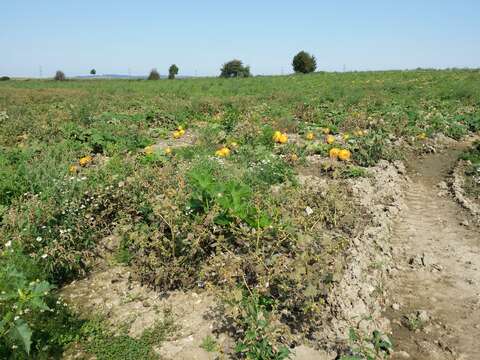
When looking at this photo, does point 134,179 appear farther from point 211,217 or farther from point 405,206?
point 405,206

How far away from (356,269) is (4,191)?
186 inches

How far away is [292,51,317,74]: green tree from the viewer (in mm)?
52906

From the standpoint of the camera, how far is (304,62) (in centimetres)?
5300

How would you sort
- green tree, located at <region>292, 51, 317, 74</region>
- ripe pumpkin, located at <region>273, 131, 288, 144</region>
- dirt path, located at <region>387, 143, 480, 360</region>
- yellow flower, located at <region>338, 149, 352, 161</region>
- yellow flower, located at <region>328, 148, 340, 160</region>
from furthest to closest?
green tree, located at <region>292, 51, 317, 74</region> < ripe pumpkin, located at <region>273, 131, 288, 144</region> < yellow flower, located at <region>328, 148, 340, 160</region> < yellow flower, located at <region>338, 149, 352, 161</region> < dirt path, located at <region>387, 143, 480, 360</region>

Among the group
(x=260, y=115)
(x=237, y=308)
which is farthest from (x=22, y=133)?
(x=237, y=308)

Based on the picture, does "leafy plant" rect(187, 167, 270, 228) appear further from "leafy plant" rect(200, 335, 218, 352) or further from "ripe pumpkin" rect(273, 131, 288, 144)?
"ripe pumpkin" rect(273, 131, 288, 144)

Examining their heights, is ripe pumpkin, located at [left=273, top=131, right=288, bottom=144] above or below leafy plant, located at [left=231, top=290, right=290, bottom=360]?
above

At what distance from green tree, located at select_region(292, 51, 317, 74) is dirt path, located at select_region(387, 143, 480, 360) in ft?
162

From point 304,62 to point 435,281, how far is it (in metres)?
52.0

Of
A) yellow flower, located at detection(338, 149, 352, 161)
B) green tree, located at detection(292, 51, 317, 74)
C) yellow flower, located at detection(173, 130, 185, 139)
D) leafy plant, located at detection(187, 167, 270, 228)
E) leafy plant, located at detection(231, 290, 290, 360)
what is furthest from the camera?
green tree, located at detection(292, 51, 317, 74)

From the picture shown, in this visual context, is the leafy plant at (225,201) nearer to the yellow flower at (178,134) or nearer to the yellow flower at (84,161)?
the yellow flower at (84,161)

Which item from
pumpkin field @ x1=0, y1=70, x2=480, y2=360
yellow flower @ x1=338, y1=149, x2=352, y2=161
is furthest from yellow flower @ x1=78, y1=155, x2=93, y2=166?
yellow flower @ x1=338, y1=149, x2=352, y2=161

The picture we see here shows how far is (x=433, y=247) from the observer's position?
476 centimetres

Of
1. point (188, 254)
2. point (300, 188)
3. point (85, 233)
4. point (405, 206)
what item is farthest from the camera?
point (405, 206)
